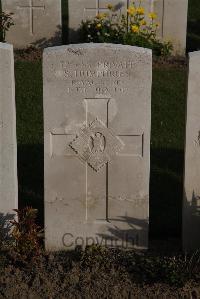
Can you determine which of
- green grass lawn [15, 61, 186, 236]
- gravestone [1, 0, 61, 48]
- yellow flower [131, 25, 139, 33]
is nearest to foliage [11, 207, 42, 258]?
green grass lawn [15, 61, 186, 236]

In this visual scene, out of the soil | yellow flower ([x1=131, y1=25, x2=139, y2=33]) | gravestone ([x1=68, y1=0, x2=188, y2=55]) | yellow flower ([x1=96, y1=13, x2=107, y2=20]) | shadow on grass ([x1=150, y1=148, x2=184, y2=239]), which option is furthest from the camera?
gravestone ([x1=68, y1=0, x2=188, y2=55])

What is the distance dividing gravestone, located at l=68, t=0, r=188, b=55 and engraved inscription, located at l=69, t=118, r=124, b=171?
6.19m

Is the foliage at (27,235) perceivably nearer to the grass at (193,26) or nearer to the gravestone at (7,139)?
the gravestone at (7,139)

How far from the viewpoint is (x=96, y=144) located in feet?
18.6

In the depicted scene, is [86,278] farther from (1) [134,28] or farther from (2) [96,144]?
(1) [134,28]

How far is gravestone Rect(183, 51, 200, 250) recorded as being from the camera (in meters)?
5.47

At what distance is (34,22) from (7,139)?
6394mm

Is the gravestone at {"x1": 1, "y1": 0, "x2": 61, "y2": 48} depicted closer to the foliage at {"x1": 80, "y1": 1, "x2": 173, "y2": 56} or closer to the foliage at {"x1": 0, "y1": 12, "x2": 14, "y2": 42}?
the foliage at {"x1": 0, "y1": 12, "x2": 14, "y2": 42}

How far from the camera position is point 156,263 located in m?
5.57

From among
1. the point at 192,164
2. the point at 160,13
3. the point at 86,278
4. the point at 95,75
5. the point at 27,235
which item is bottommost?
the point at 86,278

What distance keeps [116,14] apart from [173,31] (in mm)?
1011

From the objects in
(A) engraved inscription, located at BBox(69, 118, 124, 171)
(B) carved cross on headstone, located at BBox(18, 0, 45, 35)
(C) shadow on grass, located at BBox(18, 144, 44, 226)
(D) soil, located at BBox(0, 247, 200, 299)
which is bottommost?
(D) soil, located at BBox(0, 247, 200, 299)

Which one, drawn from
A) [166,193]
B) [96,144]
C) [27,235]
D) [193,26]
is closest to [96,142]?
[96,144]

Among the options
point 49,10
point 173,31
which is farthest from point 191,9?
point 49,10
